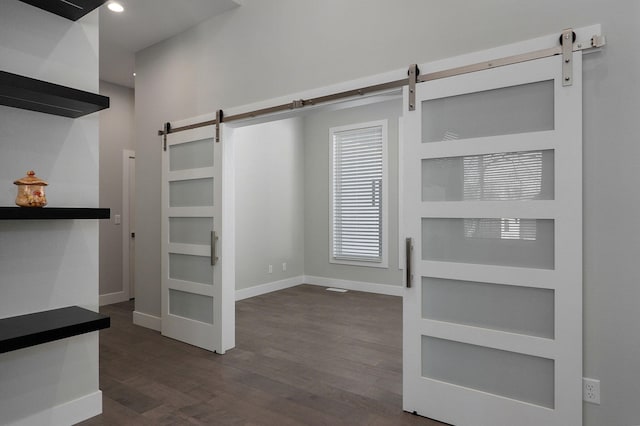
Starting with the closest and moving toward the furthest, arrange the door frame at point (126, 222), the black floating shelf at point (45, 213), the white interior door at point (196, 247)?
1. the black floating shelf at point (45, 213)
2. the white interior door at point (196, 247)
3. the door frame at point (126, 222)

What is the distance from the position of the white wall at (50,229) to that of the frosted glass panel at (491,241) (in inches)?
88.4

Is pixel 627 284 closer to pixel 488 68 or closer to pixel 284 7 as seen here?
pixel 488 68

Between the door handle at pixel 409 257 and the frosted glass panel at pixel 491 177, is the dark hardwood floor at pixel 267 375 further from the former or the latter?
the frosted glass panel at pixel 491 177

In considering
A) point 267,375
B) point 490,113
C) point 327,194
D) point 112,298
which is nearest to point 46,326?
point 267,375

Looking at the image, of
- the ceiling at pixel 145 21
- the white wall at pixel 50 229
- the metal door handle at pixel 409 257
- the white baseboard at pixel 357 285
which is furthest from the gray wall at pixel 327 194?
the white wall at pixel 50 229

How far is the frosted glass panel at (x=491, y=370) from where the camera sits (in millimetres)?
2043

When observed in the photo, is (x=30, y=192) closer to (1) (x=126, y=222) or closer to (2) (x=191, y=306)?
(2) (x=191, y=306)

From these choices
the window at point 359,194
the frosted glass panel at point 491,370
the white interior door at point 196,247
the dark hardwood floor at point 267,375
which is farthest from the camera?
the window at point 359,194

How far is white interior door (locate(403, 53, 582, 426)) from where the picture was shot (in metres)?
1.97

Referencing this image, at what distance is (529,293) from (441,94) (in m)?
1.30

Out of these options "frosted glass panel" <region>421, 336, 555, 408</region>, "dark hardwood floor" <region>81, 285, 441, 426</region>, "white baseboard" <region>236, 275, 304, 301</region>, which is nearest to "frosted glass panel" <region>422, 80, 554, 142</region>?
"frosted glass panel" <region>421, 336, 555, 408</region>

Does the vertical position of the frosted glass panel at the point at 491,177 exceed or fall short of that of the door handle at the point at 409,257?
it exceeds it

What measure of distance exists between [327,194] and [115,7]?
4075mm

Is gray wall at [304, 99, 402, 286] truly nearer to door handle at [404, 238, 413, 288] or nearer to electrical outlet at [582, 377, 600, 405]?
door handle at [404, 238, 413, 288]
